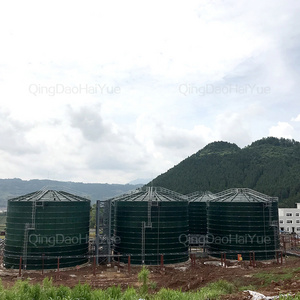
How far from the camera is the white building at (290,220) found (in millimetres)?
95938

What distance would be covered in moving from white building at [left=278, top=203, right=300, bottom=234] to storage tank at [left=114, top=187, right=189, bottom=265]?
6149cm

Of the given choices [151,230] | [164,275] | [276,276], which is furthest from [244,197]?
[276,276]

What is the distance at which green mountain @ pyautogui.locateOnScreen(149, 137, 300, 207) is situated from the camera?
438ft

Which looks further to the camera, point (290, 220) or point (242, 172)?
point (242, 172)

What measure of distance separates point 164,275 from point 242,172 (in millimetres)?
123647

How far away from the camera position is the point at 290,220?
9650 cm

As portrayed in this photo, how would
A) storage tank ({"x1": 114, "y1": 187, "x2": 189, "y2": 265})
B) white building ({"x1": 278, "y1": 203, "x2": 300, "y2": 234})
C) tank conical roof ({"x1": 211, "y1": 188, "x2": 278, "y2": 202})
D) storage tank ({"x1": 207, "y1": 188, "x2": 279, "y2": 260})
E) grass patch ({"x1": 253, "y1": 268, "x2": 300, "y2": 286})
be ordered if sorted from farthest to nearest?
white building ({"x1": 278, "y1": 203, "x2": 300, "y2": 234}) → tank conical roof ({"x1": 211, "y1": 188, "x2": 278, "y2": 202}) → storage tank ({"x1": 207, "y1": 188, "x2": 279, "y2": 260}) → storage tank ({"x1": 114, "y1": 187, "x2": 189, "y2": 265}) → grass patch ({"x1": 253, "y1": 268, "x2": 300, "y2": 286})

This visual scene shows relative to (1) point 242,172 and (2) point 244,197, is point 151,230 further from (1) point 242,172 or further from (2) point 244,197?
(1) point 242,172

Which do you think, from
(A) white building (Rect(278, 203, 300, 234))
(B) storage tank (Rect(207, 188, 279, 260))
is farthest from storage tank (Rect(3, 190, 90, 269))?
(A) white building (Rect(278, 203, 300, 234))

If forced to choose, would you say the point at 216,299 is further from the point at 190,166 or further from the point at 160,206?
the point at 190,166

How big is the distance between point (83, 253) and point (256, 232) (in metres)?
26.7

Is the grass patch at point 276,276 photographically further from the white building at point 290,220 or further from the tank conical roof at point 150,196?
the white building at point 290,220

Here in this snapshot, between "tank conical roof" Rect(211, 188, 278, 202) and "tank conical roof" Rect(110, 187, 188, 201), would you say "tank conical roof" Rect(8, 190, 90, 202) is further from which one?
"tank conical roof" Rect(211, 188, 278, 202)

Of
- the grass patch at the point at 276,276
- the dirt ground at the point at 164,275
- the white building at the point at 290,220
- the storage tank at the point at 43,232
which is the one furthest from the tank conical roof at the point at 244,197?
the white building at the point at 290,220
